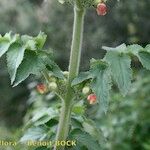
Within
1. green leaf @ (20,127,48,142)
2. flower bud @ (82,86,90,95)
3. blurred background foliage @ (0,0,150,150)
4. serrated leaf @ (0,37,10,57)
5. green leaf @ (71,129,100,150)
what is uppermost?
blurred background foliage @ (0,0,150,150)

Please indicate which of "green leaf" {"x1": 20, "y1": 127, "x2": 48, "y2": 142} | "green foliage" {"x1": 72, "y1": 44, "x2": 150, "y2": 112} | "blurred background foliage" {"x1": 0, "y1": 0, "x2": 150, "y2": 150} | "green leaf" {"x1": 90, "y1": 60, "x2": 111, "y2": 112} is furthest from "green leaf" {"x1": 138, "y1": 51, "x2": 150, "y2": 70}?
"blurred background foliage" {"x1": 0, "y1": 0, "x2": 150, "y2": 150}

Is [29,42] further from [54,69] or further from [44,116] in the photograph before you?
[44,116]

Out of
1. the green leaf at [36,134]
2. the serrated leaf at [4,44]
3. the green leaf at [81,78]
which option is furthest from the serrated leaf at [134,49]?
the green leaf at [36,134]

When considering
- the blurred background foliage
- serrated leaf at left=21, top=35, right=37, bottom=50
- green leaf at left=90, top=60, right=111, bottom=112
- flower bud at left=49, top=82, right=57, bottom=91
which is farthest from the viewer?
the blurred background foliage

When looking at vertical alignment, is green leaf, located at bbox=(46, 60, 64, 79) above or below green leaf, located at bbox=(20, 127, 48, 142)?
above

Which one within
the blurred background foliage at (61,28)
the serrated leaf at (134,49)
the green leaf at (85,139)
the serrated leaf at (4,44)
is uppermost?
the blurred background foliage at (61,28)

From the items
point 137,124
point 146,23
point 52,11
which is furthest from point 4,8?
point 137,124

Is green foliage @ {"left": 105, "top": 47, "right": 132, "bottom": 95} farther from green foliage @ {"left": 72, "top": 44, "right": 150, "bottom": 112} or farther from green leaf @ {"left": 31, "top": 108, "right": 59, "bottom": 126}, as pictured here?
green leaf @ {"left": 31, "top": 108, "right": 59, "bottom": 126}

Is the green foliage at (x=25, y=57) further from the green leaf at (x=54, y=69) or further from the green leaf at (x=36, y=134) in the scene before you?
the green leaf at (x=36, y=134)
